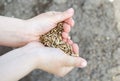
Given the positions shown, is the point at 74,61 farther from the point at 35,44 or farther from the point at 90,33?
the point at 90,33

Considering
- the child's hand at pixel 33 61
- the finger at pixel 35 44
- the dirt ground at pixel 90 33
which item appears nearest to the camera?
the child's hand at pixel 33 61

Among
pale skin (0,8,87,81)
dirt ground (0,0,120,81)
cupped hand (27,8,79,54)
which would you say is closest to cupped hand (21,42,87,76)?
pale skin (0,8,87,81)

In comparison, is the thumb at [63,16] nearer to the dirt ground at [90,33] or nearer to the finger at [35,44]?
the finger at [35,44]

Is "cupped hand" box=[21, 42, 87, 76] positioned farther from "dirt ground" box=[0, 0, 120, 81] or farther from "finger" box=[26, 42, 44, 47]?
"dirt ground" box=[0, 0, 120, 81]

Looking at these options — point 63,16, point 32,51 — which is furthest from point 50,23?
point 32,51

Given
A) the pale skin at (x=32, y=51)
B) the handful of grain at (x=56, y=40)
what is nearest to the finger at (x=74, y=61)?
the pale skin at (x=32, y=51)

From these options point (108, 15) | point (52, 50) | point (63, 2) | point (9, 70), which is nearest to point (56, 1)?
point (63, 2)
